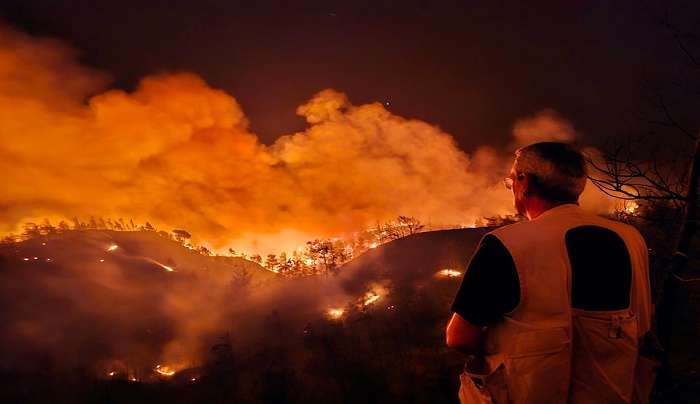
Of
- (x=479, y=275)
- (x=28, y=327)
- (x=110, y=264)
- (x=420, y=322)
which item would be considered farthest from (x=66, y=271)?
(x=479, y=275)

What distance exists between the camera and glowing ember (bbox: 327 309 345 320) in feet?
163

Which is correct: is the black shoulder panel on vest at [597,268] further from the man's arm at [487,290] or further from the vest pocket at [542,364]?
the man's arm at [487,290]

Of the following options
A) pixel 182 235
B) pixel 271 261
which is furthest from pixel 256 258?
pixel 182 235

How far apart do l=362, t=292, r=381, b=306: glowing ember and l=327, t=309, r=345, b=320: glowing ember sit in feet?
11.8

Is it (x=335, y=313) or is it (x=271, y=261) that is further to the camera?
Answer: (x=271, y=261)

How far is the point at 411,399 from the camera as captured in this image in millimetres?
24109

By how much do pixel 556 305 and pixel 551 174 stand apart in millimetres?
942

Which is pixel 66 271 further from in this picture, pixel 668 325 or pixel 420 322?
pixel 668 325

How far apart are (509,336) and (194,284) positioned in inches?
2821

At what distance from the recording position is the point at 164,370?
42.2 metres

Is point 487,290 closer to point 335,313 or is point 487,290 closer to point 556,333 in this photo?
point 556,333

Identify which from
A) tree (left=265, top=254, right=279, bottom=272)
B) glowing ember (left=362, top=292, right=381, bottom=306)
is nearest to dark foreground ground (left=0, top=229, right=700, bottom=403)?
glowing ember (left=362, top=292, right=381, bottom=306)

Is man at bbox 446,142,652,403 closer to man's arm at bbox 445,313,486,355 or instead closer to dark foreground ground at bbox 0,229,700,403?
man's arm at bbox 445,313,486,355

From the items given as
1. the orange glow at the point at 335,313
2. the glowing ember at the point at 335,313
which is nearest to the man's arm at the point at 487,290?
the orange glow at the point at 335,313
